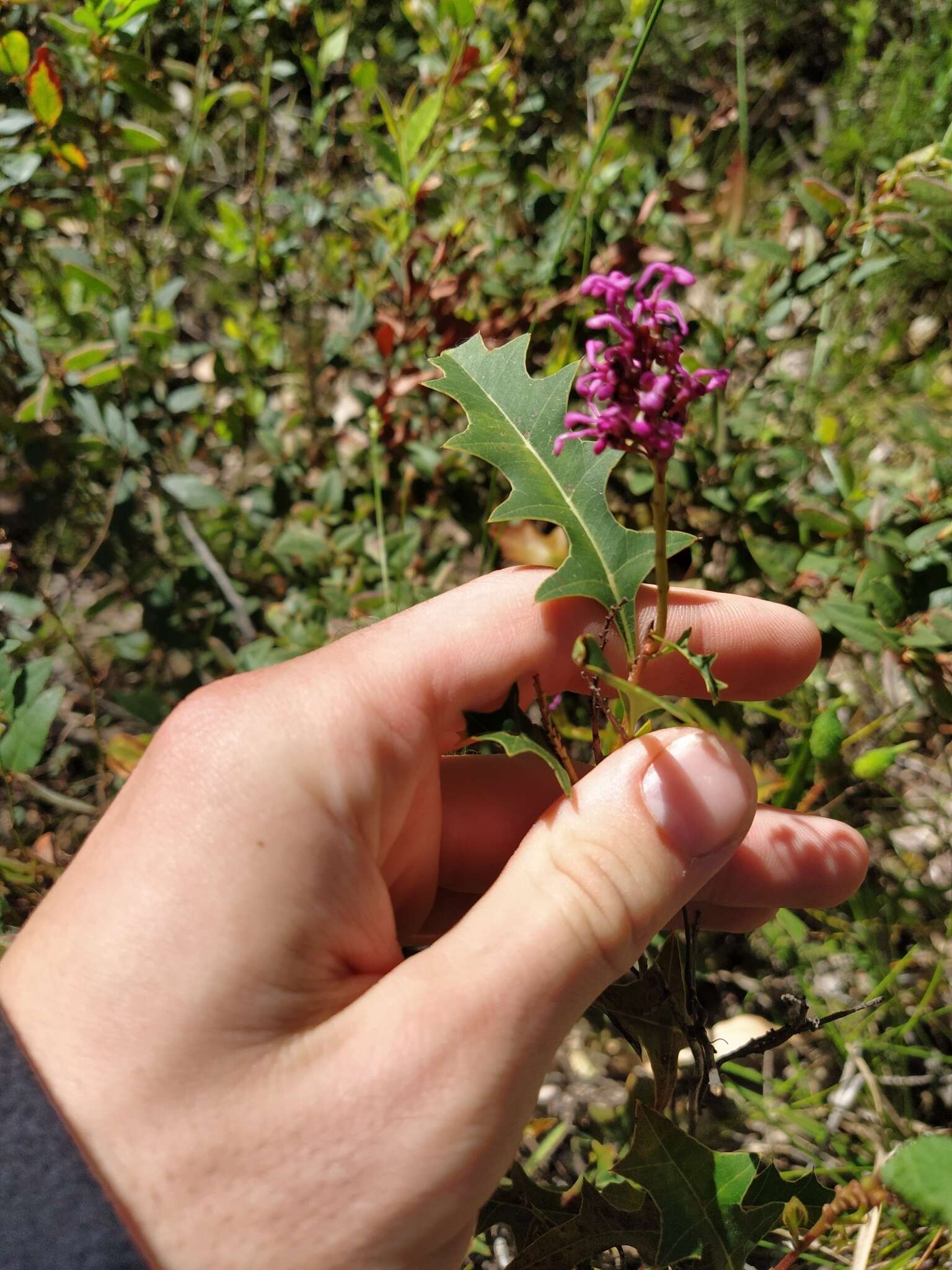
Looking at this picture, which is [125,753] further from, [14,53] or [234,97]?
[234,97]

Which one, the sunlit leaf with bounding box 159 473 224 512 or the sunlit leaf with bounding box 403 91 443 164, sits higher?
the sunlit leaf with bounding box 403 91 443 164

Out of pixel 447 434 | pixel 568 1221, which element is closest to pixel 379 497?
pixel 447 434

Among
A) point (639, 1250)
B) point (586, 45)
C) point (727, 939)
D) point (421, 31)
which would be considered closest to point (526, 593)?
point (639, 1250)

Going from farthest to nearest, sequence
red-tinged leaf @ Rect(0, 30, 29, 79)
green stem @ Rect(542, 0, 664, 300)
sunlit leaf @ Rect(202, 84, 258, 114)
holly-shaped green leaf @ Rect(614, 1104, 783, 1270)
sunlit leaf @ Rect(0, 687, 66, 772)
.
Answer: sunlit leaf @ Rect(202, 84, 258, 114)
red-tinged leaf @ Rect(0, 30, 29, 79)
sunlit leaf @ Rect(0, 687, 66, 772)
green stem @ Rect(542, 0, 664, 300)
holly-shaped green leaf @ Rect(614, 1104, 783, 1270)

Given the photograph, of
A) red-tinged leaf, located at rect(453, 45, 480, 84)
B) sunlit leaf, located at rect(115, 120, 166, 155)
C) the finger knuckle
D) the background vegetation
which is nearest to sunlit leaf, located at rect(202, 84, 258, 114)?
the background vegetation

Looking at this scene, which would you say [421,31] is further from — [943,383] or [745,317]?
[943,383]

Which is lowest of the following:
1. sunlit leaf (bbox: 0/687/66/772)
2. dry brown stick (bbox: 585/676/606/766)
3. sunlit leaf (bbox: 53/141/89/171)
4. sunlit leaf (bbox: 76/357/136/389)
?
dry brown stick (bbox: 585/676/606/766)

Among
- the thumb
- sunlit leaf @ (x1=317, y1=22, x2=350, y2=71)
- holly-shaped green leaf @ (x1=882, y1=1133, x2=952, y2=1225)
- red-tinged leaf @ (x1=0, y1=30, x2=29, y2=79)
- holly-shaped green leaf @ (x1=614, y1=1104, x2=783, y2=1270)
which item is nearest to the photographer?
holly-shaped green leaf @ (x1=882, y1=1133, x2=952, y2=1225)

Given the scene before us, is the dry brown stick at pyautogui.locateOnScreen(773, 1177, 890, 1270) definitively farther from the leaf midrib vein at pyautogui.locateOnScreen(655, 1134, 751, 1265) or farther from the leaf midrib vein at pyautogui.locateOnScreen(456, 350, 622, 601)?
the leaf midrib vein at pyautogui.locateOnScreen(456, 350, 622, 601)
